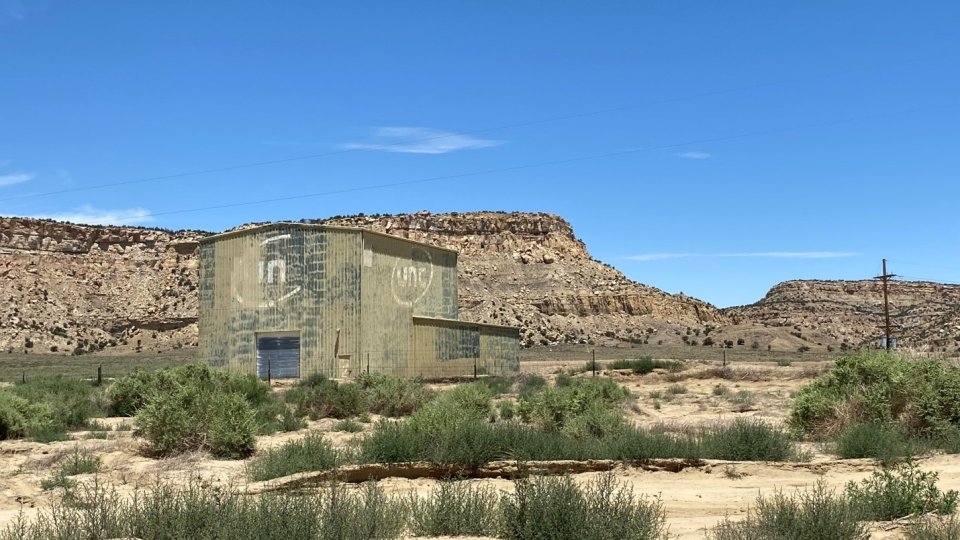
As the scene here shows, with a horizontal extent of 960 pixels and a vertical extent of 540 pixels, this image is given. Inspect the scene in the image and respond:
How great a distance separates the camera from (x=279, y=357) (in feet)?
127

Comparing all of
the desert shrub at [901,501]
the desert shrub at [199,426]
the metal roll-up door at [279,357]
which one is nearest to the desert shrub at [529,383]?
the metal roll-up door at [279,357]

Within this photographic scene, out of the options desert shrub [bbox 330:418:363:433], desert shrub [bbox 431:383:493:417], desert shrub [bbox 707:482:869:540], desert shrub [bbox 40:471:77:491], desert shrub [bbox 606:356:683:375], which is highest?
desert shrub [bbox 606:356:683:375]

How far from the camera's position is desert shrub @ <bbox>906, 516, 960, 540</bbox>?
326 inches

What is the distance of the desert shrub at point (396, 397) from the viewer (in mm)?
25250

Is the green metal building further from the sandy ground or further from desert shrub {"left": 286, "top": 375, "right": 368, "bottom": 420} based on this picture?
the sandy ground

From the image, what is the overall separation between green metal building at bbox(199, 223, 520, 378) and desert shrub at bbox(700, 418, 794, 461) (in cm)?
2375

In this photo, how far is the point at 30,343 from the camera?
80.3 m

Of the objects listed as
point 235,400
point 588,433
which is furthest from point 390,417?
point 588,433

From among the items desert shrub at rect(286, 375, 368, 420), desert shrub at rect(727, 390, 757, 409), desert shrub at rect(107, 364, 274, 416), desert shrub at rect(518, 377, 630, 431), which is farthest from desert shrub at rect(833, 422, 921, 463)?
desert shrub at rect(107, 364, 274, 416)

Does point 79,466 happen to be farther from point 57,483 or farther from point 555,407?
point 555,407

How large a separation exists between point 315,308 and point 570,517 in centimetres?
3083

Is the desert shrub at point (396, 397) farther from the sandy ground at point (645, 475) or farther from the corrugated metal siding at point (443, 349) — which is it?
the corrugated metal siding at point (443, 349)

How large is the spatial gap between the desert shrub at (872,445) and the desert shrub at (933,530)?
5.69 metres

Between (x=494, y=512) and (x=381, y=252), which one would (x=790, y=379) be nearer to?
(x=381, y=252)
